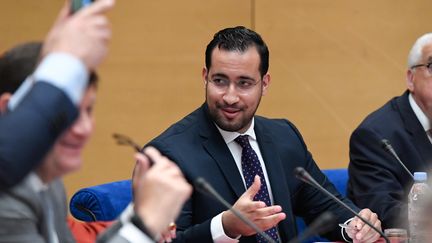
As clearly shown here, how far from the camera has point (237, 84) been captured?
3.35 metres

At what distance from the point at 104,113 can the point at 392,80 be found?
1806 mm

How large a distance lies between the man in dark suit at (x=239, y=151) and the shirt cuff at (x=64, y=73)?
1425 mm

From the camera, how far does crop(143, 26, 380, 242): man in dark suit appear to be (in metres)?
3.09

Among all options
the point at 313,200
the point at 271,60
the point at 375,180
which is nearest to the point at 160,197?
the point at 313,200

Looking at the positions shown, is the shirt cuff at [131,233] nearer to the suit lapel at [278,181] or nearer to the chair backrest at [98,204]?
the chair backrest at [98,204]

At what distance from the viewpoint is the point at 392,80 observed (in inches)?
221

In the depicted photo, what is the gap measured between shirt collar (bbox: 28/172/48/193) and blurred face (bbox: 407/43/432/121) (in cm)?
244

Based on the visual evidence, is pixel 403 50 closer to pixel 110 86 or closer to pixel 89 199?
pixel 110 86

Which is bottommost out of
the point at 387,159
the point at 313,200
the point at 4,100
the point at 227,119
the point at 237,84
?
the point at 313,200

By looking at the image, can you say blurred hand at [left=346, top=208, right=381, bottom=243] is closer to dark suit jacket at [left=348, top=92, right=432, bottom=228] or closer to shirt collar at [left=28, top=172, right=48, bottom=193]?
dark suit jacket at [left=348, top=92, right=432, bottom=228]

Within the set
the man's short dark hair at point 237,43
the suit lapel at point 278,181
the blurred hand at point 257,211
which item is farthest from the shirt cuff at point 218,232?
the man's short dark hair at point 237,43

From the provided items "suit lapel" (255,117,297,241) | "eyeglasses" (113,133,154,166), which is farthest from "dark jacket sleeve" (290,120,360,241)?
"eyeglasses" (113,133,154,166)

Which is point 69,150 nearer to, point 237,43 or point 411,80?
point 237,43

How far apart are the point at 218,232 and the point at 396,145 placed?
47.4 inches
